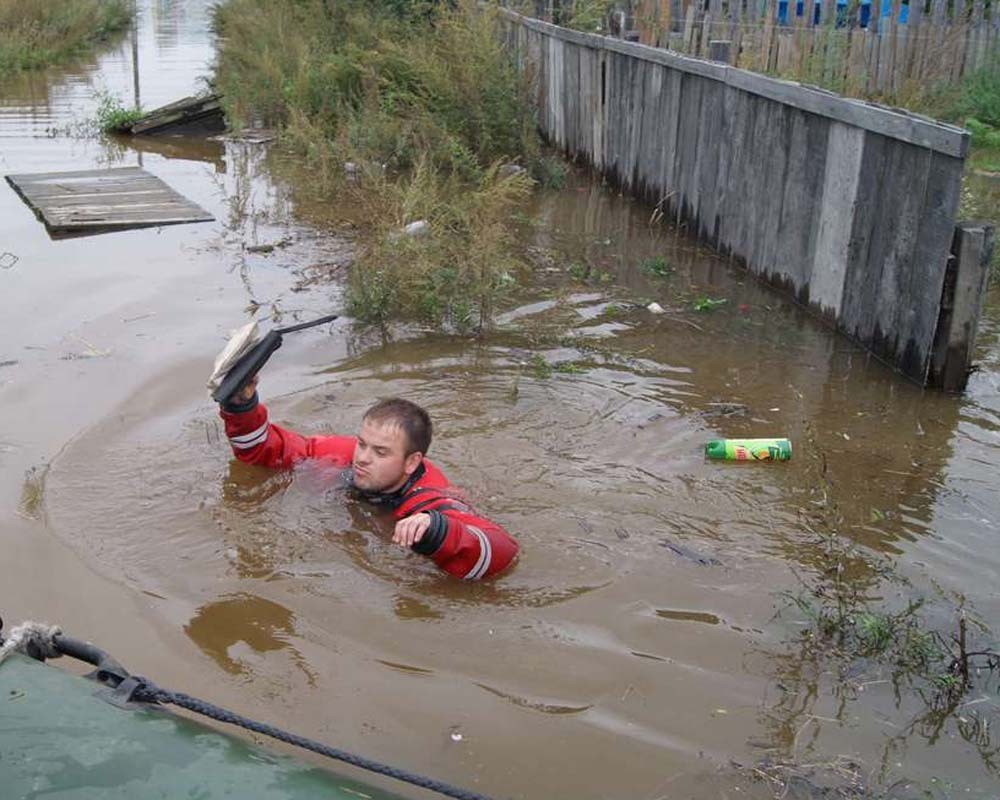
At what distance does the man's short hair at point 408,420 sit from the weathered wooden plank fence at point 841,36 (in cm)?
900

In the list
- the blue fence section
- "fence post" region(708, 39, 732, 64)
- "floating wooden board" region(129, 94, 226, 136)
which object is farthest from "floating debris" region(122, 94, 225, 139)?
"fence post" region(708, 39, 732, 64)

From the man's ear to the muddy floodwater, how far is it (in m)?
0.31

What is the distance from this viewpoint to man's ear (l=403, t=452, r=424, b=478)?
4.95 meters

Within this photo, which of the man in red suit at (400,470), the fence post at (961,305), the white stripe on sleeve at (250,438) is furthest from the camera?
the fence post at (961,305)

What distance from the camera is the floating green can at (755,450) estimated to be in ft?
18.6

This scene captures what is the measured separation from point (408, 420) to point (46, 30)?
967 inches

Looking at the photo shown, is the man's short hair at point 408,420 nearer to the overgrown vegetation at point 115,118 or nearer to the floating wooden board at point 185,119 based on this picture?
the floating wooden board at point 185,119

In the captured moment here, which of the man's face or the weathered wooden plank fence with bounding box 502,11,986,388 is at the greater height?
the weathered wooden plank fence with bounding box 502,11,986,388

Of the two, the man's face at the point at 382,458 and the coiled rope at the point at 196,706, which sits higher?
the coiled rope at the point at 196,706

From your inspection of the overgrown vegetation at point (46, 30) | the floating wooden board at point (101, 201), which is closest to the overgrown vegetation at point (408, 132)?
the floating wooden board at point (101, 201)

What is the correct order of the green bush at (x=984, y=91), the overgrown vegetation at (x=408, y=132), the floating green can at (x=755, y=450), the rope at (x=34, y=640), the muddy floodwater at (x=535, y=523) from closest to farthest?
1. the rope at (x=34, y=640)
2. the muddy floodwater at (x=535, y=523)
3. the floating green can at (x=755, y=450)
4. the overgrown vegetation at (x=408, y=132)
5. the green bush at (x=984, y=91)

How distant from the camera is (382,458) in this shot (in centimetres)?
491

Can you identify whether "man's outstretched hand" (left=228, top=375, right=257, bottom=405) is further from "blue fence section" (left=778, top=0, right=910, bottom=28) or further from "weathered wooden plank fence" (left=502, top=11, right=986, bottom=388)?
"blue fence section" (left=778, top=0, right=910, bottom=28)

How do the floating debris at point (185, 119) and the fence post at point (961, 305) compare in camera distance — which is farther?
the floating debris at point (185, 119)
